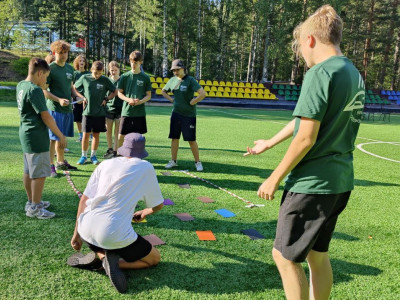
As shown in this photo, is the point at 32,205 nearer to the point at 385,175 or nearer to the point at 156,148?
the point at 156,148

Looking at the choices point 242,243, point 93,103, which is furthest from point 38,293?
point 93,103

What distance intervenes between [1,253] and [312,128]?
299cm

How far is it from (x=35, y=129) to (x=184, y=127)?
3279 millimetres

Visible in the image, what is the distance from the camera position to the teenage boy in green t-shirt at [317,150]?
190 cm

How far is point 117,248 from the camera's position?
277cm

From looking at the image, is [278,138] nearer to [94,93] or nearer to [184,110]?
[184,110]

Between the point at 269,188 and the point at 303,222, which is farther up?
the point at 269,188

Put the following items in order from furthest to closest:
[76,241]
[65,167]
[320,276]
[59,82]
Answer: [65,167]
[59,82]
[76,241]
[320,276]

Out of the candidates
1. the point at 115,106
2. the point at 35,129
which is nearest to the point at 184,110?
the point at 115,106

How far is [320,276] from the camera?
2252mm

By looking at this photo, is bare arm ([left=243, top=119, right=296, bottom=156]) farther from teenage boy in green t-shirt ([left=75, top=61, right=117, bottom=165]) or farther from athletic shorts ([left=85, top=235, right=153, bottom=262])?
Answer: teenage boy in green t-shirt ([left=75, top=61, right=117, bottom=165])

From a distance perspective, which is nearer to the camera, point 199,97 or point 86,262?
point 86,262

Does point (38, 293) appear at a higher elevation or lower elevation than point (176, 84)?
lower

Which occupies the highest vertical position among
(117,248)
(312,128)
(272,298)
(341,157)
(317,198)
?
(312,128)
